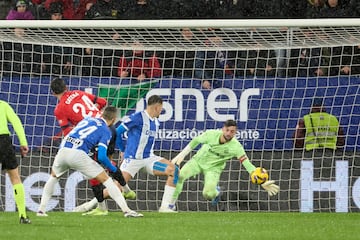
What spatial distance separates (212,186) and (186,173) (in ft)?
1.65

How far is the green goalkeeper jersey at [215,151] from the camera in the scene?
56.2 feet

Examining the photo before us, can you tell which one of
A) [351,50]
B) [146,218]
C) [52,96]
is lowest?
→ [146,218]

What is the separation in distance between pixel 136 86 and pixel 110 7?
2.28m

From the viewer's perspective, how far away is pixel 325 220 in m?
15.1

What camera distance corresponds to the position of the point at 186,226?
13.8m

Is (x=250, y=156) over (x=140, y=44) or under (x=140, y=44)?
under

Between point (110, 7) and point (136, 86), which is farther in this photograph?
point (110, 7)

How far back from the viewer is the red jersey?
16.1m

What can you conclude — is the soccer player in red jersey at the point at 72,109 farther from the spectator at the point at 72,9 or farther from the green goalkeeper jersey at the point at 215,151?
the spectator at the point at 72,9

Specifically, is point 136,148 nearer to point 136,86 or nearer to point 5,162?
point 136,86

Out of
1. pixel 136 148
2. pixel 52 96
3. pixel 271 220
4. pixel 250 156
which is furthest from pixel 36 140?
pixel 271 220

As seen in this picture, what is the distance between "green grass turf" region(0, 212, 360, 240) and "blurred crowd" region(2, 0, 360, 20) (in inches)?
158

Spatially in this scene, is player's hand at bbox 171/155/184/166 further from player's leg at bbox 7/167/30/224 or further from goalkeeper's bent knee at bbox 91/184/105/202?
player's leg at bbox 7/167/30/224

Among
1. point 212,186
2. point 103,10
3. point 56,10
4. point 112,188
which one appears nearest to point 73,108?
point 112,188
